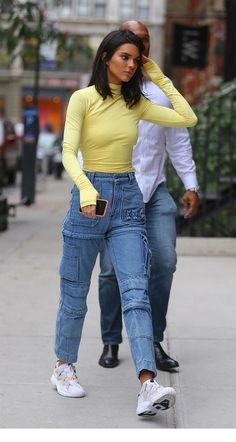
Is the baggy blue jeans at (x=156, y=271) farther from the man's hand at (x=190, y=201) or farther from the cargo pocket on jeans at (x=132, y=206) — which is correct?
the cargo pocket on jeans at (x=132, y=206)

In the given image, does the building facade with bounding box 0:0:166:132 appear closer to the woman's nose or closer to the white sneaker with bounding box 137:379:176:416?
the woman's nose

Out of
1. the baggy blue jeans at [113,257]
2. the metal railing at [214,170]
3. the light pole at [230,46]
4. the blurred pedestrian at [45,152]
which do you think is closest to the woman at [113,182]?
the baggy blue jeans at [113,257]

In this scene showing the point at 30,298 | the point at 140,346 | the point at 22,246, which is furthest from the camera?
the point at 22,246

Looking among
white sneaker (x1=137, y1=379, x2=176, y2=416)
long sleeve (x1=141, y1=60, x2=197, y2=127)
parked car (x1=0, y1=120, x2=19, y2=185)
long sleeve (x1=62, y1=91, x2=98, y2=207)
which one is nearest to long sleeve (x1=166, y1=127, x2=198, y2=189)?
long sleeve (x1=141, y1=60, x2=197, y2=127)

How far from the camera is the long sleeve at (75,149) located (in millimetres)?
4559

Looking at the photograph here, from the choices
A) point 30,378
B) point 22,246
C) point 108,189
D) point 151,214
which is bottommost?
point 22,246

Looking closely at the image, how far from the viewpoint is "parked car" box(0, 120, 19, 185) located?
82.8ft

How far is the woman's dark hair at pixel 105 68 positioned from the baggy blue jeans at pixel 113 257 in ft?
1.29

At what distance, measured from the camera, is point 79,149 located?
16.4ft

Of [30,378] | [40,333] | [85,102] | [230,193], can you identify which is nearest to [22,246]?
[230,193]

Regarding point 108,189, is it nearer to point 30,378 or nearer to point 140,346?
point 140,346
